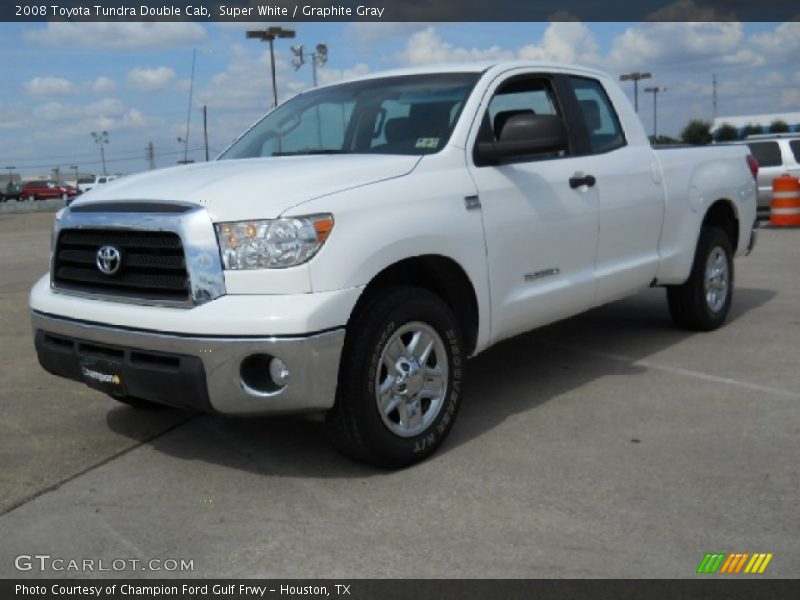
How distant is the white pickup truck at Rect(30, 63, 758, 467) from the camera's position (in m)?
3.55

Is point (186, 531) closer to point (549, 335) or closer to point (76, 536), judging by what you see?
point (76, 536)

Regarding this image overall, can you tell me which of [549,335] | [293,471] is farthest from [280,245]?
[549,335]

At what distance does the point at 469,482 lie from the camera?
383 cm

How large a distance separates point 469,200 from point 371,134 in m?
0.76

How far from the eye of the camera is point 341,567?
10.2 ft

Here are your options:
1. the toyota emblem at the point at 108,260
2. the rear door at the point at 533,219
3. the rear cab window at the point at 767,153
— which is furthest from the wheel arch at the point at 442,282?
the rear cab window at the point at 767,153

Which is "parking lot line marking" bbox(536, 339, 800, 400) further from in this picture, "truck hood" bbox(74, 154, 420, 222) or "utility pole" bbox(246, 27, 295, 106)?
"utility pole" bbox(246, 27, 295, 106)

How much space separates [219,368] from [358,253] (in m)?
0.75

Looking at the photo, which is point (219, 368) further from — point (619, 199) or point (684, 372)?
point (684, 372)

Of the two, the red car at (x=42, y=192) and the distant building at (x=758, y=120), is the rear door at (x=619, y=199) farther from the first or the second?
the distant building at (x=758, y=120)

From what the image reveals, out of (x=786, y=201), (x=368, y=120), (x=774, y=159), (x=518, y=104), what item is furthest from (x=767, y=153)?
(x=368, y=120)

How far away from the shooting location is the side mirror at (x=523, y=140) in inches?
173

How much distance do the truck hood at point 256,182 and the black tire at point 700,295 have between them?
3156 mm
